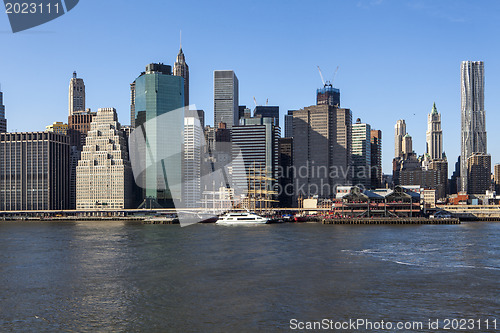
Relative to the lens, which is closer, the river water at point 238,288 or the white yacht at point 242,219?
the river water at point 238,288

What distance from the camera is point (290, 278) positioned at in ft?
186

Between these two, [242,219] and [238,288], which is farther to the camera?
[242,219]

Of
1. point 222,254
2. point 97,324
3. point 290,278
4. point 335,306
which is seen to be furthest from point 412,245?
point 97,324

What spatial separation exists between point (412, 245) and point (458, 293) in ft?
142

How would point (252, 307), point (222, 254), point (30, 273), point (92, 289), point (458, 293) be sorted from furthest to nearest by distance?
point (222, 254) → point (30, 273) → point (92, 289) → point (458, 293) → point (252, 307)

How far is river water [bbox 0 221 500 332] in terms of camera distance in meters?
41.1

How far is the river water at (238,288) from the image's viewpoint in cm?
4112

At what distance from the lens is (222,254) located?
78125mm

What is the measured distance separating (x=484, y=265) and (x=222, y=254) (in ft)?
116

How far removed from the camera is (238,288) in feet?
169

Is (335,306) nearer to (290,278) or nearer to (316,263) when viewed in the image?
(290,278)

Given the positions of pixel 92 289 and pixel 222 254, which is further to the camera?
pixel 222 254

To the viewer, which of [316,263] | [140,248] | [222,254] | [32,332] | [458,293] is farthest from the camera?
[140,248]

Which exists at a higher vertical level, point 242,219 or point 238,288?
point 238,288
